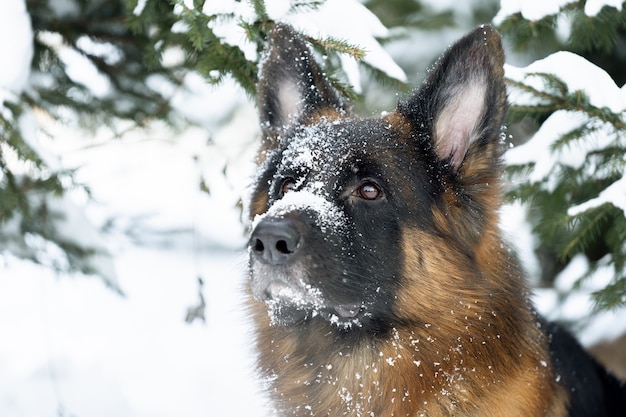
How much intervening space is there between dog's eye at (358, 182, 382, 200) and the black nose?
1.53ft

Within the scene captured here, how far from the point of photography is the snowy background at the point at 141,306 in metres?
Answer: 4.15

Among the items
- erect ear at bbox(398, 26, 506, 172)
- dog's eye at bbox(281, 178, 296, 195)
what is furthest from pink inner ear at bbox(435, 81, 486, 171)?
dog's eye at bbox(281, 178, 296, 195)

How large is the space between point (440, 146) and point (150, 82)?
306 centimetres

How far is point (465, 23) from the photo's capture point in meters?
8.20

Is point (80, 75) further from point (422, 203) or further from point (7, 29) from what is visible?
point (422, 203)

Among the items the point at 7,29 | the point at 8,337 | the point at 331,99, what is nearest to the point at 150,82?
the point at 7,29

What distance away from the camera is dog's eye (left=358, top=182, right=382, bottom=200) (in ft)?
10.8

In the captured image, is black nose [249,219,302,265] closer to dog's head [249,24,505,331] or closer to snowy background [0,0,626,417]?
dog's head [249,24,505,331]

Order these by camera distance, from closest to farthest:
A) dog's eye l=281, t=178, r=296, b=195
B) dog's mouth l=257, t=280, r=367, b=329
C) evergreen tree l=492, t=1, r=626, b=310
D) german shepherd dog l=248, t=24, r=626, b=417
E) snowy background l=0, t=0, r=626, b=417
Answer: dog's mouth l=257, t=280, r=367, b=329 < german shepherd dog l=248, t=24, r=626, b=417 < dog's eye l=281, t=178, r=296, b=195 < evergreen tree l=492, t=1, r=626, b=310 < snowy background l=0, t=0, r=626, b=417

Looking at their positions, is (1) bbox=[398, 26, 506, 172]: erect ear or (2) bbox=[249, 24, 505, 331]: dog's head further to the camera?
(1) bbox=[398, 26, 506, 172]: erect ear

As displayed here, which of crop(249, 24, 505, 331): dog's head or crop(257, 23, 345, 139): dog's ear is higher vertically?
crop(257, 23, 345, 139): dog's ear

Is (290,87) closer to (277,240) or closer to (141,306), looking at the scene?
(277,240)

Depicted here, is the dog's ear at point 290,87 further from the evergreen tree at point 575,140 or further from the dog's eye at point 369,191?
the evergreen tree at point 575,140

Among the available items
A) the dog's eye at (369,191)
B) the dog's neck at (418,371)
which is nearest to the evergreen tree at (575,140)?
the dog's neck at (418,371)
